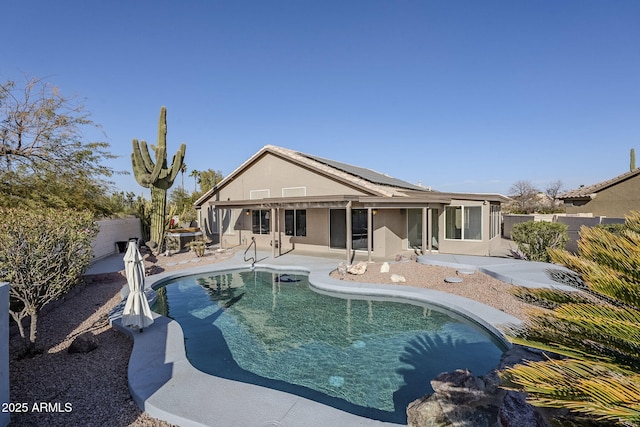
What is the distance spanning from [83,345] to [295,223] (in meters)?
13.0

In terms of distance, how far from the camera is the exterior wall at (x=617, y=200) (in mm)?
20844

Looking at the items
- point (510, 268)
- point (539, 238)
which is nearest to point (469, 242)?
point (539, 238)

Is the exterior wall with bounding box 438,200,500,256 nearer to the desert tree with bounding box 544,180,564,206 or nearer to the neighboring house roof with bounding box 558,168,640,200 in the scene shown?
the neighboring house roof with bounding box 558,168,640,200

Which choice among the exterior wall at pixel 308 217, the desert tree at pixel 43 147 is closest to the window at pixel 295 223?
the exterior wall at pixel 308 217

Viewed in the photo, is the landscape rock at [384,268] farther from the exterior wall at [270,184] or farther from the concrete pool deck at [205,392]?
the exterior wall at [270,184]

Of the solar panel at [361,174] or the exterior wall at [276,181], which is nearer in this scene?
the exterior wall at [276,181]

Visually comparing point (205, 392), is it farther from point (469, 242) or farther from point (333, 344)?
point (469, 242)

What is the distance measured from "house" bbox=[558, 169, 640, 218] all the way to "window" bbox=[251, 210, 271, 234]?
879 inches

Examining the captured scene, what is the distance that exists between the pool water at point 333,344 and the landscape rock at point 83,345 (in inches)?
68.7

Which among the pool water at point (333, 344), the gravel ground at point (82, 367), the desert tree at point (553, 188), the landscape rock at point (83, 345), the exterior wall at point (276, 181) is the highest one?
the desert tree at point (553, 188)

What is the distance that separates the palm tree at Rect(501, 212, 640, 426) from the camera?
67.3 inches

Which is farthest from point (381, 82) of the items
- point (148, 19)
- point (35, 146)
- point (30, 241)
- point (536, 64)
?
point (30, 241)

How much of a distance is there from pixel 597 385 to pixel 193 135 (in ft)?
77.1

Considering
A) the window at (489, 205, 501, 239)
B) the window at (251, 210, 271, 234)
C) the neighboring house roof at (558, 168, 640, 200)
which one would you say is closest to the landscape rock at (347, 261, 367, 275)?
the window at (489, 205, 501, 239)
